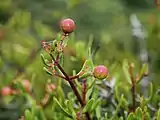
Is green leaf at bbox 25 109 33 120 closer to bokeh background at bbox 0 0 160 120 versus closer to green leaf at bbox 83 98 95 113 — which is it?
green leaf at bbox 83 98 95 113

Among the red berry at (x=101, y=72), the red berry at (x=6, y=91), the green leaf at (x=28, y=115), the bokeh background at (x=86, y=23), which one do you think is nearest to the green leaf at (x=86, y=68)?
the red berry at (x=101, y=72)

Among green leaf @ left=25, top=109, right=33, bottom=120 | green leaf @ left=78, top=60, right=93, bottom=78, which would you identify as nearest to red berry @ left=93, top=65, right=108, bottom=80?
green leaf @ left=78, top=60, right=93, bottom=78

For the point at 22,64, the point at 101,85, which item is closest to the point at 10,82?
the point at 22,64

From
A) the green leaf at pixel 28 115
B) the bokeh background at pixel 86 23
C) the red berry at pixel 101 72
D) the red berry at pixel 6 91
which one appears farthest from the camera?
the bokeh background at pixel 86 23

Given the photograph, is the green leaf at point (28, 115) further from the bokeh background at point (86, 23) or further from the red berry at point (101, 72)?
the bokeh background at point (86, 23)

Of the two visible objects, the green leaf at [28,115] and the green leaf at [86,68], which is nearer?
the green leaf at [86,68]

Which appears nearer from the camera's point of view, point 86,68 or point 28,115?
point 86,68

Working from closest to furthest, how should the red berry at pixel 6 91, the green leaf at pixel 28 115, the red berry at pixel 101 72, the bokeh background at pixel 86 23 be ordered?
the red berry at pixel 101 72, the green leaf at pixel 28 115, the red berry at pixel 6 91, the bokeh background at pixel 86 23

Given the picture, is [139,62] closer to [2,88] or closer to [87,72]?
[2,88]

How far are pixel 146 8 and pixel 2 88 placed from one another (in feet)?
4.40

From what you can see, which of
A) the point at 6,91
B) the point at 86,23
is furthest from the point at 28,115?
the point at 86,23

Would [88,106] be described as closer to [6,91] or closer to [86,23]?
[6,91]

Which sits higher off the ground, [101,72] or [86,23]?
[86,23]

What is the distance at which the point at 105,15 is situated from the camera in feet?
9.09
